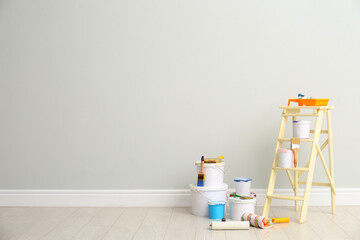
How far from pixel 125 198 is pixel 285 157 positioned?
1.37 metres

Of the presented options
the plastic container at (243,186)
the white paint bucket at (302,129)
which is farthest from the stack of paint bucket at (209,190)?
the white paint bucket at (302,129)

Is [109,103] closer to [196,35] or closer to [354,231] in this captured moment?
[196,35]

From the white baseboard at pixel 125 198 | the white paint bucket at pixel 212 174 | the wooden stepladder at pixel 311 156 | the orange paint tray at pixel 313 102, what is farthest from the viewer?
the white baseboard at pixel 125 198

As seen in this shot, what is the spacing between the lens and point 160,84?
12.3ft

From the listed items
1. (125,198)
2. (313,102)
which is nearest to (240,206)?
(313,102)

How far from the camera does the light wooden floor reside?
9.09ft

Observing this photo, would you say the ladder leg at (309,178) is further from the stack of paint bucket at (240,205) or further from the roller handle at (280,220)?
the stack of paint bucket at (240,205)

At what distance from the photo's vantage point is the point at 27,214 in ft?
11.3

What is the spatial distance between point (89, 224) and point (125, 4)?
5.99ft

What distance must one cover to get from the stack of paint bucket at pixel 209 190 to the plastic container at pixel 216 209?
72 mm

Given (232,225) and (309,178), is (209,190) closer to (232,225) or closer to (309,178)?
(232,225)

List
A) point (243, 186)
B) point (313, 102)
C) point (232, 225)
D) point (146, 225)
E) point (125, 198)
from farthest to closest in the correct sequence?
point (125, 198), point (243, 186), point (313, 102), point (146, 225), point (232, 225)

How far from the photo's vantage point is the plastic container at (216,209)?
3184 millimetres

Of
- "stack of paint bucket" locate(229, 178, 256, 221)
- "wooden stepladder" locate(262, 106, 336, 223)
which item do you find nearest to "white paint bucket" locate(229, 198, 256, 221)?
"stack of paint bucket" locate(229, 178, 256, 221)
